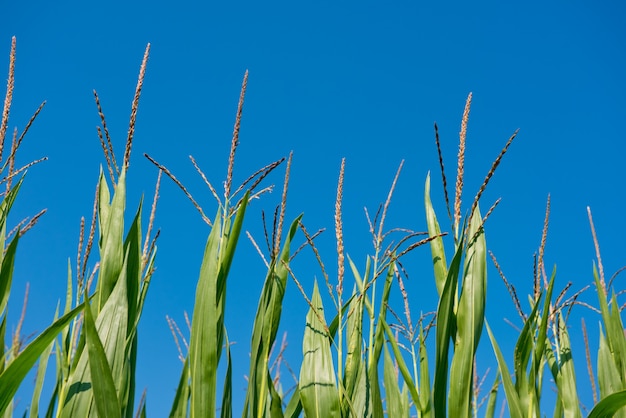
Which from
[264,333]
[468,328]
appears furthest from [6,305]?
[468,328]

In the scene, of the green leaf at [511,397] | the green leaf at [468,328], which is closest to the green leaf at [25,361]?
the green leaf at [468,328]

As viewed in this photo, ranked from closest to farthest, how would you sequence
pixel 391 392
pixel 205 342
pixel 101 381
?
1. pixel 101 381
2. pixel 205 342
3. pixel 391 392

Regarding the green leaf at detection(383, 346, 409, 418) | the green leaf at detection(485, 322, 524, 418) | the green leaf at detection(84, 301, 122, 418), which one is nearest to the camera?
the green leaf at detection(84, 301, 122, 418)

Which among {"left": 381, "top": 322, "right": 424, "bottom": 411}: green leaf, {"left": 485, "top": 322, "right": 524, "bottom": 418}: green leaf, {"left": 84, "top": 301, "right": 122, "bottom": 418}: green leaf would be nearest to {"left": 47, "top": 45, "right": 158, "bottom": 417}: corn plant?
{"left": 84, "top": 301, "right": 122, "bottom": 418}: green leaf

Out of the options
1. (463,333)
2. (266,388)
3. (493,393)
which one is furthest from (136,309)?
(493,393)

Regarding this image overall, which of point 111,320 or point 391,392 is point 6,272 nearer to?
point 111,320

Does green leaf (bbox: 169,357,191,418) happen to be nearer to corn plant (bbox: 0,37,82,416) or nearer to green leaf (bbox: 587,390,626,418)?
corn plant (bbox: 0,37,82,416)

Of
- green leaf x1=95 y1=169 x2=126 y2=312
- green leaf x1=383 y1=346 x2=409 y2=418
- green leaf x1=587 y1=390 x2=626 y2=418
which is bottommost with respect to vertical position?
green leaf x1=587 y1=390 x2=626 y2=418

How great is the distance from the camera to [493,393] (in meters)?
2.03

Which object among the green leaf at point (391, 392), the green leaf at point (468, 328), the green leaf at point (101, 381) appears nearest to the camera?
the green leaf at point (101, 381)

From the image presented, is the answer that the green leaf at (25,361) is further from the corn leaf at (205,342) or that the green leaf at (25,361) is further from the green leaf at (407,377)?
the green leaf at (407,377)

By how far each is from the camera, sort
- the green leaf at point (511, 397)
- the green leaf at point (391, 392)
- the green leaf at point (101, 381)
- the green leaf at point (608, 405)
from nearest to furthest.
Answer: the green leaf at point (101, 381) < the green leaf at point (608, 405) < the green leaf at point (511, 397) < the green leaf at point (391, 392)

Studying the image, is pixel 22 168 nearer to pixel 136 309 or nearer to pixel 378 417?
pixel 136 309

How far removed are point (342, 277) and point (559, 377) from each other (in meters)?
0.97
